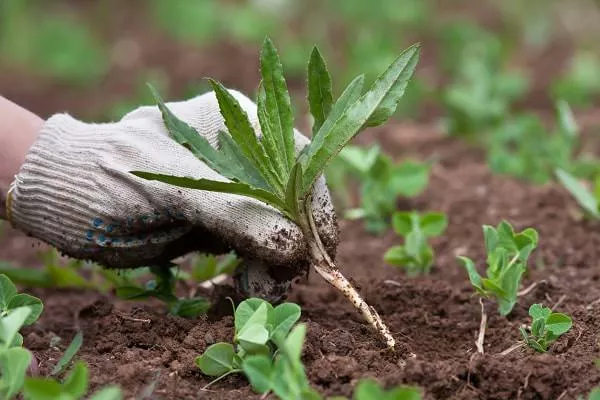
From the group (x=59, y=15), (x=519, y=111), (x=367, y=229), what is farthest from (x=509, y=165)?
(x=59, y=15)

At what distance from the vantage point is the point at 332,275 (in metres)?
2.18

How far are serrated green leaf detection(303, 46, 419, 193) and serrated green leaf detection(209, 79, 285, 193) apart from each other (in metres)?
0.09

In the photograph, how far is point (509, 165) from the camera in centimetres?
370

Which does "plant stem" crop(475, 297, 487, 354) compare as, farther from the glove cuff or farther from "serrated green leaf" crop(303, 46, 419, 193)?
the glove cuff

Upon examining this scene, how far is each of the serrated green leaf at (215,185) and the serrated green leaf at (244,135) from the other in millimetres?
68

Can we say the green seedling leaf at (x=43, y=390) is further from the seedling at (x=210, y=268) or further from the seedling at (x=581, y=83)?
the seedling at (x=581, y=83)

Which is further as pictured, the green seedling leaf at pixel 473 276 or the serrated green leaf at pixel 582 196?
the serrated green leaf at pixel 582 196

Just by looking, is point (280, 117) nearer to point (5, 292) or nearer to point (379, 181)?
point (5, 292)

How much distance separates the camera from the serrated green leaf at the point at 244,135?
6.90ft

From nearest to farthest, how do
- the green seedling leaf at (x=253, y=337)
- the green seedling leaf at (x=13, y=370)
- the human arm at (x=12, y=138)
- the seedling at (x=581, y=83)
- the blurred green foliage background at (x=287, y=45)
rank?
the green seedling leaf at (x=13, y=370)
the green seedling leaf at (x=253, y=337)
the human arm at (x=12, y=138)
the seedling at (x=581, y=83)
the blurred green foliage background at (x=287, y=45)

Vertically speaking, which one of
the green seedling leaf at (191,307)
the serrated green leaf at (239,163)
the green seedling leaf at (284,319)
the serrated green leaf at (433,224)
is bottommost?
the serrated green leaf at (433,224)

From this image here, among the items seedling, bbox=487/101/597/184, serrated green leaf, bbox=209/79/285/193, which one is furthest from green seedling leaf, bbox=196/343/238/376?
seedling, bbox=487/101/597/184

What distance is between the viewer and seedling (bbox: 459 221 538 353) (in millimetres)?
2277

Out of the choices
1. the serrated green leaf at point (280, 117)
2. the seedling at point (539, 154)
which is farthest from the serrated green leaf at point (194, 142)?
the seedling at point (539, 154)
